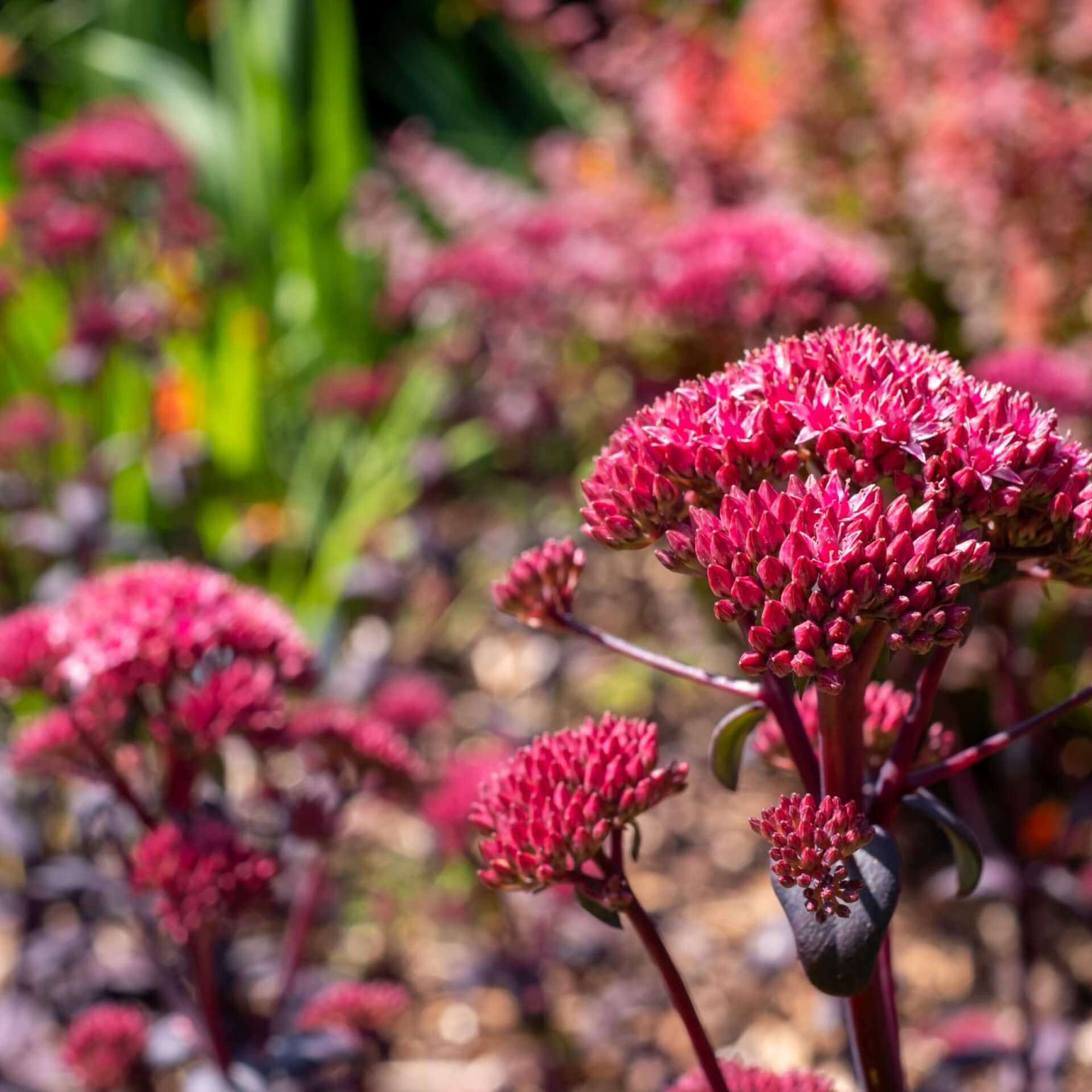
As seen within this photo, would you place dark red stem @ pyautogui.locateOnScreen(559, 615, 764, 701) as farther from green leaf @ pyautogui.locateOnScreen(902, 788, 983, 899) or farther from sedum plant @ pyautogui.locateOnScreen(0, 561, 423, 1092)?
sedum plant @ pyautogui.locateOnScreen(0, 561, 423, 1092)

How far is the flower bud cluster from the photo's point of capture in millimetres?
691

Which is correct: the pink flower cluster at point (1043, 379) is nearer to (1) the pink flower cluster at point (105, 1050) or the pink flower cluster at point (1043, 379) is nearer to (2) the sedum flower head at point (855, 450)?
(2) the sedum flower head at point (855, 450)

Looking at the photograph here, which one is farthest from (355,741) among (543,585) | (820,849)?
(820,849)

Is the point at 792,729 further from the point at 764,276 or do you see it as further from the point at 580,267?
the point at 580,267

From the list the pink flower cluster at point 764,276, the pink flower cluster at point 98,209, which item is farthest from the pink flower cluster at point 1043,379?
the pink flower cluster at point 98,209

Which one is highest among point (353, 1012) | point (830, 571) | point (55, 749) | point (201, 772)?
point (830, 571)

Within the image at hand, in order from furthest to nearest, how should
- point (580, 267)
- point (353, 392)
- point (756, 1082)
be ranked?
point (353, 392) → point (580, 267) → point (756, 1082)

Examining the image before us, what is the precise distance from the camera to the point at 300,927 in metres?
1.56

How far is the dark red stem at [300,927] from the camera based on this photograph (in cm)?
152

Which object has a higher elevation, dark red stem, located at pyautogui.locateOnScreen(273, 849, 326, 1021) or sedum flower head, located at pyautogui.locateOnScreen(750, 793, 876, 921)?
sedum flower head, located at pyautogui.locateOnScreen(750, 793, 876, 921)

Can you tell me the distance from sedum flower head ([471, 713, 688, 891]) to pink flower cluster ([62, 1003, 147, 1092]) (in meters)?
0.83

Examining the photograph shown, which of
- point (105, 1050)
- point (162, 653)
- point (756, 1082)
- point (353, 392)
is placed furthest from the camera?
point (353, 392)

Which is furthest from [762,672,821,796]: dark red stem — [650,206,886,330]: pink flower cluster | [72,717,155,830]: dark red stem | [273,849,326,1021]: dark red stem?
[650,206,886,330]: pink flower cluster

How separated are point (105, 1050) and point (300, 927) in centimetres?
25
